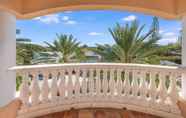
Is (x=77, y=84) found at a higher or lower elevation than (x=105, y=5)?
lower

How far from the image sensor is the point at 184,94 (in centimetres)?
280

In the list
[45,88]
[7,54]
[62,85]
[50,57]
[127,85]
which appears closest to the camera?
[7,54]

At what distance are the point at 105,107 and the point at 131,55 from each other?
346 cm

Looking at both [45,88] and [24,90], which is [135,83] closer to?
[45,88]

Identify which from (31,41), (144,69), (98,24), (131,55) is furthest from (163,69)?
(98,24)

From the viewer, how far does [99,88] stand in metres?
3.54

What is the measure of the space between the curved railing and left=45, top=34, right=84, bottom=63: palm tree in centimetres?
412

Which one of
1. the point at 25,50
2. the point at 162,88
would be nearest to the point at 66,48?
A: the point at 25,50

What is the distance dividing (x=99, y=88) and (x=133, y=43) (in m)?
3.41

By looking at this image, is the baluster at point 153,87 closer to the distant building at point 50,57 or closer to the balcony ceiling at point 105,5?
the balcony ceiling at point 105,5

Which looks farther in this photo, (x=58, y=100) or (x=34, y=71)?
(x=58, y=100)

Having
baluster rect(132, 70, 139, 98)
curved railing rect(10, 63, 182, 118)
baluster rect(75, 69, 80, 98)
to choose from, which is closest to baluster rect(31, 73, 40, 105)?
curved railing rect(10, 63, 182, 118)

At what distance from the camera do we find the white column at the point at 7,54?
2551 mm

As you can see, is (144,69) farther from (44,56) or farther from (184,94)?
(44,56)
